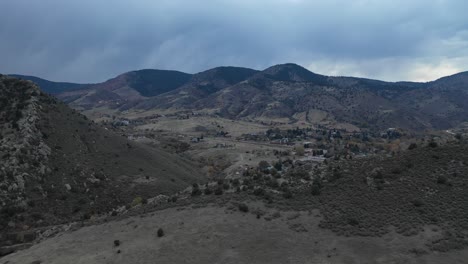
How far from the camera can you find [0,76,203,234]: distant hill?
223ft

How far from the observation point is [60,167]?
81.6m

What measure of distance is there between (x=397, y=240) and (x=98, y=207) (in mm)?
54704

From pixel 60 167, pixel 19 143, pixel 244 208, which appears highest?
pixel 19 143

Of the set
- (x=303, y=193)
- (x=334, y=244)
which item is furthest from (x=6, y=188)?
(x=334, y=244)

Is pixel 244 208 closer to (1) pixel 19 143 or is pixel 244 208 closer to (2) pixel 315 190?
(2) pixel 315 190

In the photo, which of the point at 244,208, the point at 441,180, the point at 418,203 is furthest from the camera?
the point at 441,180

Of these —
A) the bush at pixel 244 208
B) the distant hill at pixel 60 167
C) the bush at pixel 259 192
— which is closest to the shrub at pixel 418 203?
the bush at pixel 259 192

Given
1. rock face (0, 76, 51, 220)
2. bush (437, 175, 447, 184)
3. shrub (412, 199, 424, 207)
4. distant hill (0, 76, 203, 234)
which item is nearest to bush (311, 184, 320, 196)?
shrub (412, 199, 424, 207)

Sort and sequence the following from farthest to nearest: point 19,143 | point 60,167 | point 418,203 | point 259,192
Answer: point 60,167
point 19,143
point 259,192
point 418,203

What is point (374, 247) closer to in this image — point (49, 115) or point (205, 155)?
point (49, 115)

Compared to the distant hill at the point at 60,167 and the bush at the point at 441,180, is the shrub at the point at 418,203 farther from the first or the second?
the distant hill at the point at 60,167

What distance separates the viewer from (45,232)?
5288 centimetres

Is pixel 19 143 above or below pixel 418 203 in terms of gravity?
above

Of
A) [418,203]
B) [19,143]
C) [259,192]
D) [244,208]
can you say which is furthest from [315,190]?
Answer: [19,143]
